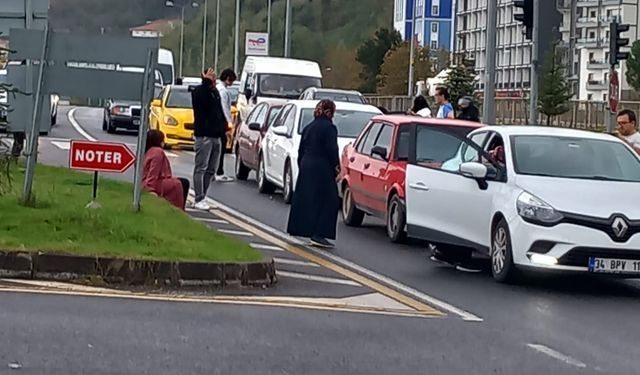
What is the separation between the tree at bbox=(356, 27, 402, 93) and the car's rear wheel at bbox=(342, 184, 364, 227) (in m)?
66.8

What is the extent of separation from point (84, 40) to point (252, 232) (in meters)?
3.94

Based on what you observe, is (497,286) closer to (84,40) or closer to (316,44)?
(84,40)

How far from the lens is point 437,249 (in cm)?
1465

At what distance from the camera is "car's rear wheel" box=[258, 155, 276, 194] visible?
22531mm

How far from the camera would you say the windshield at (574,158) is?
13484 millimetres

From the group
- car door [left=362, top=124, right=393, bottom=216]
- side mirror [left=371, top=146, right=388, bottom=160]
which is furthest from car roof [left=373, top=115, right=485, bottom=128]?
side mirror [left=371, top=146, right=388, bottom=160]

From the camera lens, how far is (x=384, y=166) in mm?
17031

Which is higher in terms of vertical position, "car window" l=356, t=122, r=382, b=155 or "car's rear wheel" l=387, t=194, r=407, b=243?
"car window" l=356, t=122, r=382, b=155

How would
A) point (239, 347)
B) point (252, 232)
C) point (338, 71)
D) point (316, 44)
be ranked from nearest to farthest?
point (239, 347) < point (252, 232) < point (338, 71) < point (316, 44)

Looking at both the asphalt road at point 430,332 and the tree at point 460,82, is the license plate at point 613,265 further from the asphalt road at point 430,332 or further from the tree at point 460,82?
the tree at point 460,82


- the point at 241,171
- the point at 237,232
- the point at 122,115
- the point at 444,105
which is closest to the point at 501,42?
the point at 122,115

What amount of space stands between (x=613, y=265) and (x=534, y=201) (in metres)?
0.92

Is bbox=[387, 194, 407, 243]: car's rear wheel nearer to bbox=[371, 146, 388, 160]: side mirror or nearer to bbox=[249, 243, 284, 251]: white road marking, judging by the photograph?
bbox=[371, 146, 388, 160]: side mirror

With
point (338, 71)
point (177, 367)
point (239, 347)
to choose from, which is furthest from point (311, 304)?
point (338, 71)
